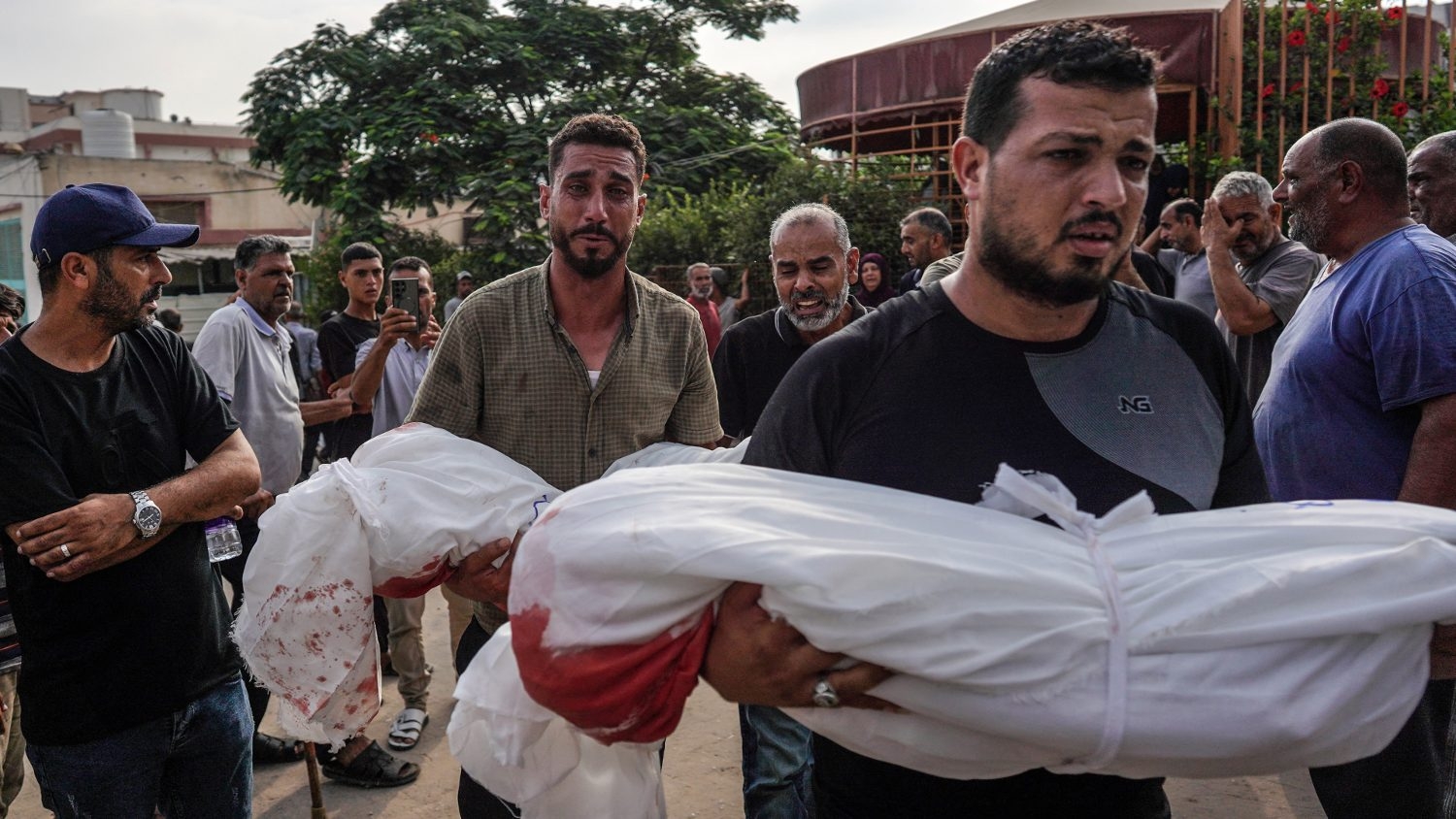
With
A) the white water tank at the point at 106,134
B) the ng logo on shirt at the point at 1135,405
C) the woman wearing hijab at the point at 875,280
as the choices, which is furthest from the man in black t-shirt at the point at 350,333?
the white water tank at the point at 106,134

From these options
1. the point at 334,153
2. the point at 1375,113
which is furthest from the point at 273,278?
the point at 334,153

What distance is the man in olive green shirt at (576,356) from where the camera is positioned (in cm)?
275

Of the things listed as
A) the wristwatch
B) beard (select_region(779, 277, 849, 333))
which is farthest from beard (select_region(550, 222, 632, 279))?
the wristwatch

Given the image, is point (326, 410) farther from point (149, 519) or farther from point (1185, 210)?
point (1185, 210)

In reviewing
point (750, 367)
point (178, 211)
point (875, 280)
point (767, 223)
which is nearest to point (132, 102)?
point (178, 211)

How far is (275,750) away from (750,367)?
276 centimetres

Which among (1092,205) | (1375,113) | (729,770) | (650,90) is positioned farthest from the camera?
(650,90)

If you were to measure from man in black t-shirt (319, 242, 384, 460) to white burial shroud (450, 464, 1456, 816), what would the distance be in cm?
433

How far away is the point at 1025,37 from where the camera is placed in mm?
1653

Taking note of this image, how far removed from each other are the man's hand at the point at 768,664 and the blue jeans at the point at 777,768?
1.98 metres

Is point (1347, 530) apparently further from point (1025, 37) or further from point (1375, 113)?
point (1375, 113)

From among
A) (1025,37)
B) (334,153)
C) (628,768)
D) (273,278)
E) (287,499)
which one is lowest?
(628,768)

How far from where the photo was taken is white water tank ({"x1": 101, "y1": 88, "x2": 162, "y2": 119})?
145 feet

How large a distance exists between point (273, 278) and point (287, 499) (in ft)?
9.59
